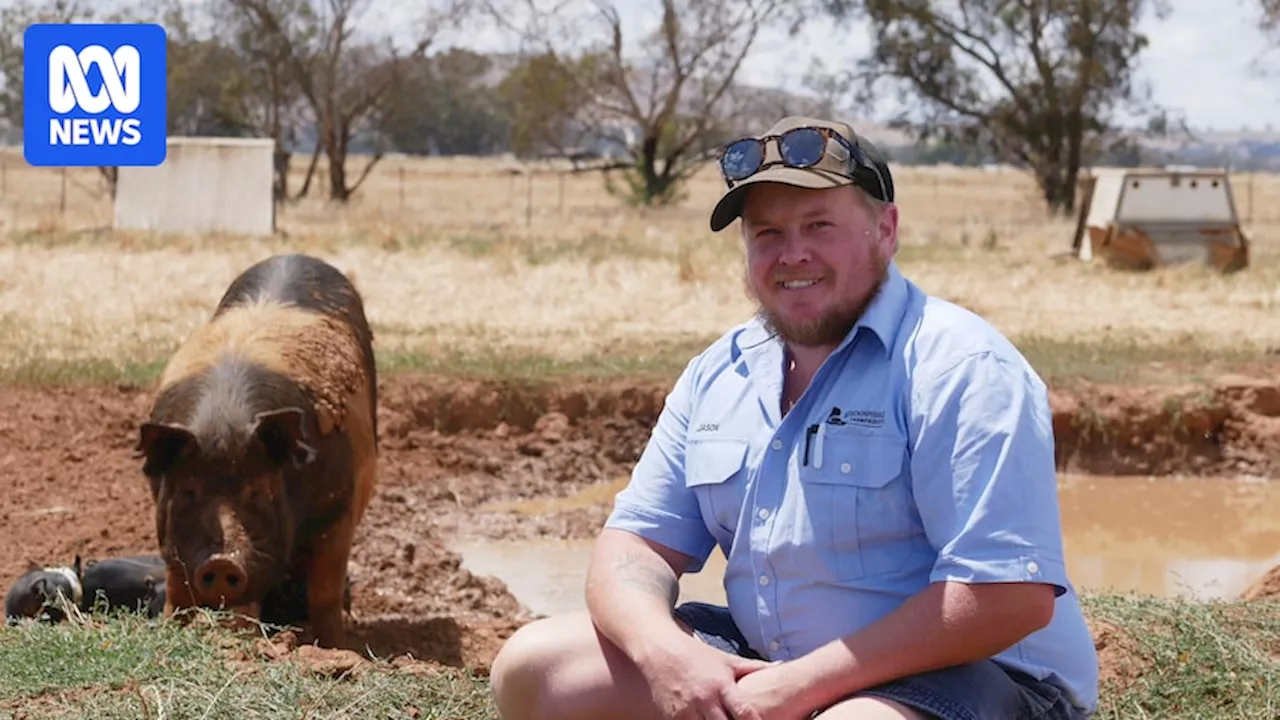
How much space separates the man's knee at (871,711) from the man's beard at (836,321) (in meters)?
0.84

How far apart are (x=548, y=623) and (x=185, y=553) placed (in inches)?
115

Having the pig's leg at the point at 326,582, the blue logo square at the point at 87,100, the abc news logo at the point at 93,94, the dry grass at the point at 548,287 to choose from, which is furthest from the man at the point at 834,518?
the abc news logo at the point at 93,94

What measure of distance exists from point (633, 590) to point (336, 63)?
34.1m

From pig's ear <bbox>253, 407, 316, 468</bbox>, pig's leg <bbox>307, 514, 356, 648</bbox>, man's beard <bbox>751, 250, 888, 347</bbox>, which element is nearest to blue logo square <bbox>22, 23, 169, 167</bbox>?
pig's leg <bbox>307, 514, 356, 648</bbox>

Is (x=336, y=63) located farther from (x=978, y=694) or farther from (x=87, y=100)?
(x=978, y=694)

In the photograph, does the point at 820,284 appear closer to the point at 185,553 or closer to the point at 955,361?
the point at 955,361

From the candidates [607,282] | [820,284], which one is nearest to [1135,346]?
[607,282]

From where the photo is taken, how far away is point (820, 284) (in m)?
3.84

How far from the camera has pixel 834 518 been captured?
3.66m

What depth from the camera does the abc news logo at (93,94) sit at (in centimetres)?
2127

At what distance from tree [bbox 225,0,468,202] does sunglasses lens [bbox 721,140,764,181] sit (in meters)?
31.9

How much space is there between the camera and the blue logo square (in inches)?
846

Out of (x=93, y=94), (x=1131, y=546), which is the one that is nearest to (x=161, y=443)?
(x=1131, y=546)

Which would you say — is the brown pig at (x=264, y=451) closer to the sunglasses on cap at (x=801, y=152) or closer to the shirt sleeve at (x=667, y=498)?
the shirt sleeve at (x=667, y=498)
